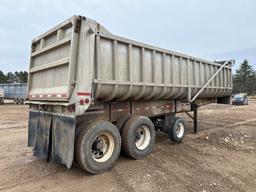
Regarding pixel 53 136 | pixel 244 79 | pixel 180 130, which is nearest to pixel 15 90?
pixel 180 130

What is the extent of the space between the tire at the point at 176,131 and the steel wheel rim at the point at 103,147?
2588 mm

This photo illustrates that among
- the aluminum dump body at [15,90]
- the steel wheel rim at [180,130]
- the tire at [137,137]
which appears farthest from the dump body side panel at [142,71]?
the aluminum dump body at [15,90]

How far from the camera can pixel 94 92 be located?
426cm

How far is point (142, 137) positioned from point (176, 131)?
5.52 ft

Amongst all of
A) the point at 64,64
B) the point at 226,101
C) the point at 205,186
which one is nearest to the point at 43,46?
the point at 64,64

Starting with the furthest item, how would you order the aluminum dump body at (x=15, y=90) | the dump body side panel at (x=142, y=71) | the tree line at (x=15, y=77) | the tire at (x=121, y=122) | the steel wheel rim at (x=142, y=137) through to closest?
1. the tree line at (x=15, y=77)
2. the aluminum dump body at (x=15, y=90)
3. the steel wheel rim at (x=142, y=137)
4. the tire at (x=121, y=122)
5. the dump body side panel at (x=142, y=71)

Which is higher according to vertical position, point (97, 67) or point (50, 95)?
Result: point (97, 67)

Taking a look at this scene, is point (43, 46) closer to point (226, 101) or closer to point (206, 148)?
point (206, 148)

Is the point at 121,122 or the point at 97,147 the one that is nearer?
the point at 97,147

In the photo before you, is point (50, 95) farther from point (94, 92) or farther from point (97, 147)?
point (97, 147)

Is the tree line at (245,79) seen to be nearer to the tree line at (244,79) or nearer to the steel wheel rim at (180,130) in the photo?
the tree line at (244,79)

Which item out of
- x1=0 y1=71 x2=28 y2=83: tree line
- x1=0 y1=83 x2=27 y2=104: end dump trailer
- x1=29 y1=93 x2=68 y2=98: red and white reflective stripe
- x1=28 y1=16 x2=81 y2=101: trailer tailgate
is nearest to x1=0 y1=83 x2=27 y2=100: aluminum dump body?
x1=0 y1=83 x2=27 y2=104: end dump trailer

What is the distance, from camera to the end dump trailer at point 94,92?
406 cm

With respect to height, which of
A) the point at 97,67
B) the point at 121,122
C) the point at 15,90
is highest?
the point at 15,90
